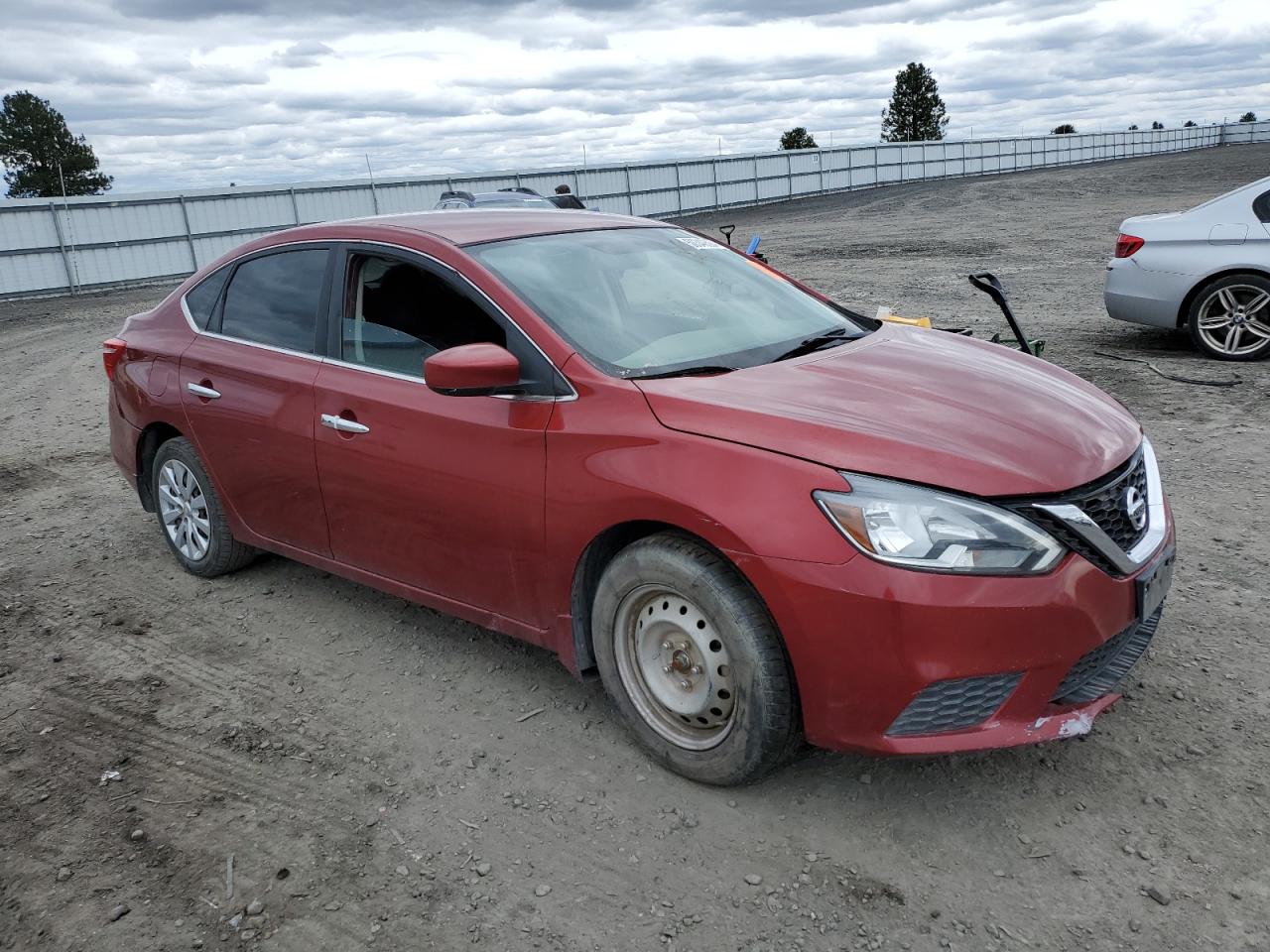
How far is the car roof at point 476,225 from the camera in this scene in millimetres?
3951

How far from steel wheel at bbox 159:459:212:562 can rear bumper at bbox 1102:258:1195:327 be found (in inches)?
303

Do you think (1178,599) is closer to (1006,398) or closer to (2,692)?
(1006,398)

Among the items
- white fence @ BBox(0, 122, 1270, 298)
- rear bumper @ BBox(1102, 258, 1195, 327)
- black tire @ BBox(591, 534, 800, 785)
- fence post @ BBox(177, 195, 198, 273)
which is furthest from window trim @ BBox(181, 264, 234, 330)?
fence post @ BBox(177, 195, 198, 273)

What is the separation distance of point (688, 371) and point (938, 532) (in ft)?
3.39

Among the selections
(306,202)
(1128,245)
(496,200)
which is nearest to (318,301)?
(1128,245)

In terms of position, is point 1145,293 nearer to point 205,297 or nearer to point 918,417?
point 918,417

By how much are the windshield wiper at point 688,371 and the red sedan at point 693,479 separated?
17 millimetres

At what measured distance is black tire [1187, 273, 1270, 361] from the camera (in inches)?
339

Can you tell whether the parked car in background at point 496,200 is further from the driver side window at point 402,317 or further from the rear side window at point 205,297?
the driver side window at point 402,317

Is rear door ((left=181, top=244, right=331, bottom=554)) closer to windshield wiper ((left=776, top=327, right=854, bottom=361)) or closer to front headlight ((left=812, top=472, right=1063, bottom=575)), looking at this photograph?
windshield wiper ((left=776, top=327, right=854, bottom=361))

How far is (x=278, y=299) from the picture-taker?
14.7 feet

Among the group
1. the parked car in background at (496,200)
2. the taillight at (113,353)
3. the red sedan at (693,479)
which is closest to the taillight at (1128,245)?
the red sedan at (693,479)

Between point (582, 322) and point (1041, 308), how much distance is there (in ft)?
33.3

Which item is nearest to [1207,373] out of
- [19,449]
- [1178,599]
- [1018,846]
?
[1178,599]
